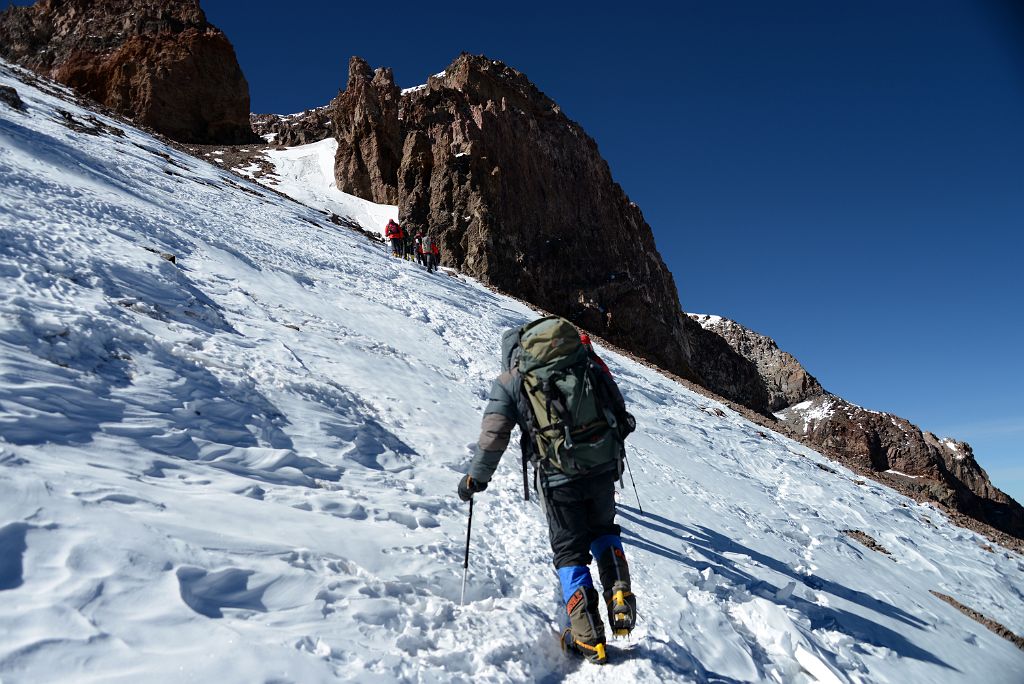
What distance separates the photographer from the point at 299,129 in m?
59.4

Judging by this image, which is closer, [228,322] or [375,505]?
[375,505]

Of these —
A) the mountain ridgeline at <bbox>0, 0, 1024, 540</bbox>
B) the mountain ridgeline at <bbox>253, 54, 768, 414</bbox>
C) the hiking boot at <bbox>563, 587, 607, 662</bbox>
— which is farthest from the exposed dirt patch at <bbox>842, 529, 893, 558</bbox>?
the mountain ridgeline at <bbox>253, 54, 768, 414</bbox>

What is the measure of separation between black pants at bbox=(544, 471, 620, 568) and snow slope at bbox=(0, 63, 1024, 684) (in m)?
0.59

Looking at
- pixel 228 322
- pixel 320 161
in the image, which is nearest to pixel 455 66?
pixel 320 161

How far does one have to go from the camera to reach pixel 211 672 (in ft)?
7.70

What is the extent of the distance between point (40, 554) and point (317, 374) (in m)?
4.48

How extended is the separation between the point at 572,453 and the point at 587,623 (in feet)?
3.36

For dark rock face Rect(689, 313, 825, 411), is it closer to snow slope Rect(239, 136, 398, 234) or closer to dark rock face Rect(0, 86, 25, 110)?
snow slope Rect(239, 136, 398, 234)

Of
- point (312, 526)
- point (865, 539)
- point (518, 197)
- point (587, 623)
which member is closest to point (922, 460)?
point (865, 539)

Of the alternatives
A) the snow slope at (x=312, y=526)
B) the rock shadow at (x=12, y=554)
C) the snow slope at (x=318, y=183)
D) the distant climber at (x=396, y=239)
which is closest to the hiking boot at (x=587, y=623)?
the snow slope at (x=312, y=526)

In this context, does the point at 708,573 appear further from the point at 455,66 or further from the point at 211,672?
the point at 455,66

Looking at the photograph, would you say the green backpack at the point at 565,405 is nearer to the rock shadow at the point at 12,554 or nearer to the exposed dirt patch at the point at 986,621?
the rock shadow at the point at 12,554

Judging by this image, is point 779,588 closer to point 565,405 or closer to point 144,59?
point 565,405

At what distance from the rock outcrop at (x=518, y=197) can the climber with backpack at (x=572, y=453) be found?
33.9m
